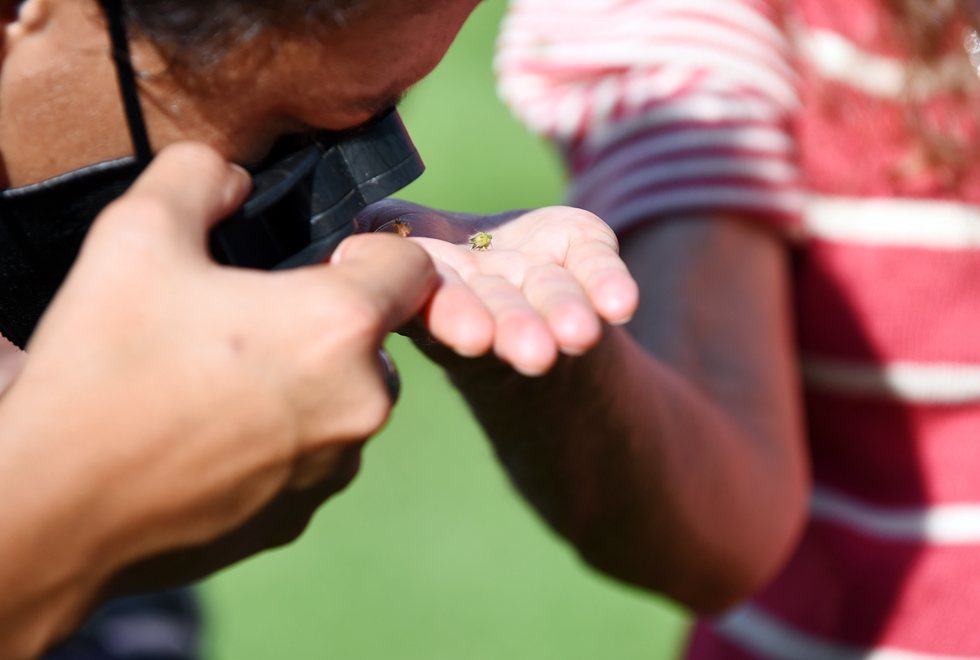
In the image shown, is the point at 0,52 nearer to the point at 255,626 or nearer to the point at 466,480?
the point at 255,626

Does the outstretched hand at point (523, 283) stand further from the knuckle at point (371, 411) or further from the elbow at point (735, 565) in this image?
the elbow at point (735, 565)

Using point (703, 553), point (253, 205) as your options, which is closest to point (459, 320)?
point (253, 205)

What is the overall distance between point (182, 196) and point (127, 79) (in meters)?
0.13

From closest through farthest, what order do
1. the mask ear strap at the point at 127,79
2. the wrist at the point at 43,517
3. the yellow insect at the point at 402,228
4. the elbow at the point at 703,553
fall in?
the wrist at the point at 43,517 < the mask ear strap at the point at 127,79 < the yellow insect at the point at 402,228 < the elbow at the point at 703,553

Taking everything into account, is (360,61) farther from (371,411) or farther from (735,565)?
(735,565)

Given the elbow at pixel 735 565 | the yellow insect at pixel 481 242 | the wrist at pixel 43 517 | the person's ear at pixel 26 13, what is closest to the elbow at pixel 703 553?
the elbow at pixel 735 565

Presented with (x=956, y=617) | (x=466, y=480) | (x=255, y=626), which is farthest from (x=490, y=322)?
(x=466, y=480)

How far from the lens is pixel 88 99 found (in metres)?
0.63

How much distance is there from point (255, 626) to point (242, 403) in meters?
1.88

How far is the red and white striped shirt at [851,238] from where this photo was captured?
3.36 feet

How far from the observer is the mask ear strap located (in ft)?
1.94

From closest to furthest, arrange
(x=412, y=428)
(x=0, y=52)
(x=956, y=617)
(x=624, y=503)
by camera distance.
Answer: (x=0, y=52)
(x=624, y=503)
(x=956, y=617)
(x=412, y=428)

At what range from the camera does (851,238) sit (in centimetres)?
104

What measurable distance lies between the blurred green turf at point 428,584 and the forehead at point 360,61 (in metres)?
1.35
